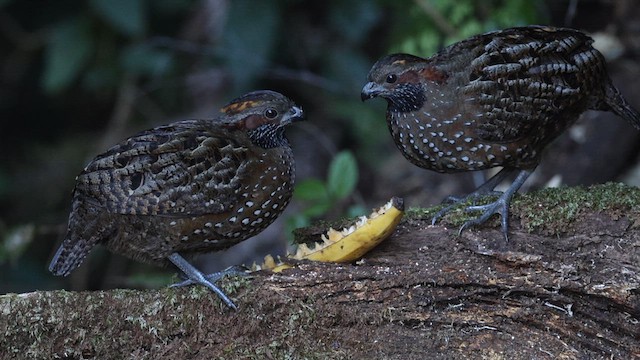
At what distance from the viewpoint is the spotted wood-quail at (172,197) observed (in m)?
4.49

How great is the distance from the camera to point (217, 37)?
8656 millimetres

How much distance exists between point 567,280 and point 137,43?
518cm

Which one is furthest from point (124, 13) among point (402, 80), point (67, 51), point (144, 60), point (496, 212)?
point (496, 212)

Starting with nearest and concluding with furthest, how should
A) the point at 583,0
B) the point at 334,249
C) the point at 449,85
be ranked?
the point at 334,249 → the point at 449,85 → the point at 583,0

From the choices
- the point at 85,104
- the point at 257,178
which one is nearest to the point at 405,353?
the point at 257,178

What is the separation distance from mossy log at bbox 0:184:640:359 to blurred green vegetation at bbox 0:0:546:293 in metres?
3.20

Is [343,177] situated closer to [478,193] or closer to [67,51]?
[478,193]

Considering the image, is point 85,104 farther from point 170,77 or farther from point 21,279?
point 21,279

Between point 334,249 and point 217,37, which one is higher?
point 217,37

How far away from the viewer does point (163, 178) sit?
4500mm

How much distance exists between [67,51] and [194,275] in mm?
4335

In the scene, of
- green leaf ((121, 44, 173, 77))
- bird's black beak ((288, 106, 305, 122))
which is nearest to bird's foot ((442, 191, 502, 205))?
bird's black beak ((288, 106, 305, 122))

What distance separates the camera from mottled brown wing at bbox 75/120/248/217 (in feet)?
14.7

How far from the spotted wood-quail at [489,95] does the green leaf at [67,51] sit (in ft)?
12.4
